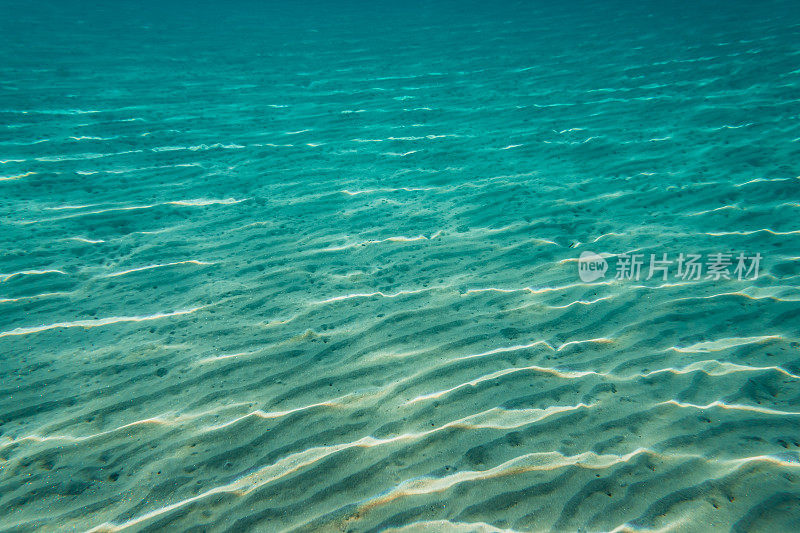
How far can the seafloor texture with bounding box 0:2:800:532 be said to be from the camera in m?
2.23

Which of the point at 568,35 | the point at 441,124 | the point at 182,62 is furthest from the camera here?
the point at 568,35

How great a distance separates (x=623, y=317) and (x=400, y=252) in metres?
1.83

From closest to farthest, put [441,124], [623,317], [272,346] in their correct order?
[272,346] → [623,317] → [441,124]

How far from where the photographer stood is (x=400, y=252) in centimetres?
410

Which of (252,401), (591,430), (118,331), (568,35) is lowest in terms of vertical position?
(591,430)

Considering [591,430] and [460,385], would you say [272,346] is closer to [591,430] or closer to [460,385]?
[460,385]

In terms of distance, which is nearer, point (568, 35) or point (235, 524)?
point (235, 524)

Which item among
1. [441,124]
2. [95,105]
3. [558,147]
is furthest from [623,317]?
[95,105]

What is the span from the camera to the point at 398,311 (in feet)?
11.1

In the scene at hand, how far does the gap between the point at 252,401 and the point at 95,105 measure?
268 inches

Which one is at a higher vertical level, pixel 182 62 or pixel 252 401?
pixel 182 62

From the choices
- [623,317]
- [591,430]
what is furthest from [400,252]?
[591,430]

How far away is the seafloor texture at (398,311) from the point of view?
223 centimetres

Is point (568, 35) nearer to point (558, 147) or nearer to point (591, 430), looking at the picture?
point (558, 147)
